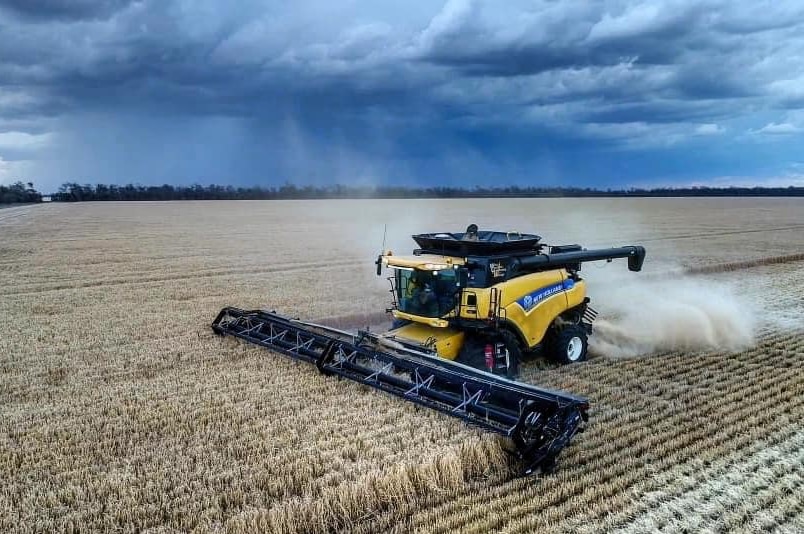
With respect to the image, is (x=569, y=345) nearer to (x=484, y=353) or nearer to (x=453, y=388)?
(x=484, y=353)

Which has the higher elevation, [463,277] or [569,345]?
[463,277]

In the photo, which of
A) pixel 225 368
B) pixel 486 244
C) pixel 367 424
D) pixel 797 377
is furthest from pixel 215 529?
pixel 797 377

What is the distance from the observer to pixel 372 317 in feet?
48.0

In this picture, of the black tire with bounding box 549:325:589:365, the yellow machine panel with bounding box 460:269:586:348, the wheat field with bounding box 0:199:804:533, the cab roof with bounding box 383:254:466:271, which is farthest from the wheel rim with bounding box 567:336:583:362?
the cab roof with bounding box 383:254:466:271

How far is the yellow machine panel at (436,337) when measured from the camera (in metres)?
8.97

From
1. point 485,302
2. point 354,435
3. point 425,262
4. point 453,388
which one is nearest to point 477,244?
point 425,262

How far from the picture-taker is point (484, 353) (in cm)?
900

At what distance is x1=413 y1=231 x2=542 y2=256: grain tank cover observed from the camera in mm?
9344

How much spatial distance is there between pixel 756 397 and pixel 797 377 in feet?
4.81

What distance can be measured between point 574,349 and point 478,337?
206cm

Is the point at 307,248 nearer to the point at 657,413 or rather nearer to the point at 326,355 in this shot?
the point at 326,355

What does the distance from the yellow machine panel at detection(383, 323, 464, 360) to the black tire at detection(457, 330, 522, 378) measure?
16 centimetres

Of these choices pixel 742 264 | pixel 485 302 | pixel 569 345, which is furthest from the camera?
pixel 742 264

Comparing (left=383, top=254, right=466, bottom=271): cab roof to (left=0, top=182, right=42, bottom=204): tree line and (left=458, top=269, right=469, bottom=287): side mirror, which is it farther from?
(left=0, top=182, right=42, bottom=204): tree line
